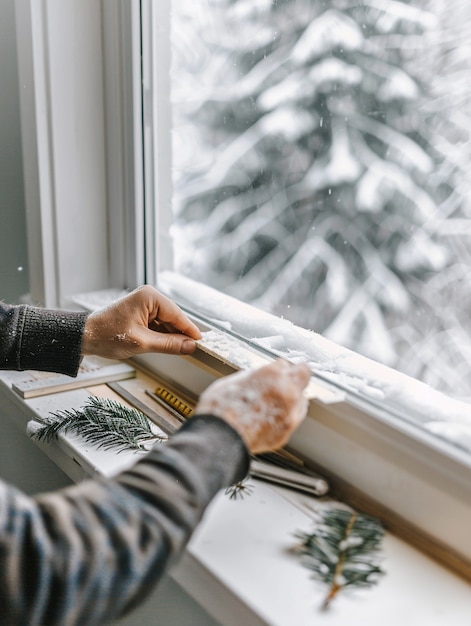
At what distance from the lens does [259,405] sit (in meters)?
0.63

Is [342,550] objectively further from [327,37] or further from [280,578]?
[327,37]

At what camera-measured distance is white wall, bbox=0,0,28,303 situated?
4.07 ft

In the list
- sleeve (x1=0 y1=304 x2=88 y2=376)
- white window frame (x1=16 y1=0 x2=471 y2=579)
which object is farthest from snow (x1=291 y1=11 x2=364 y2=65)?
sleeve (x1=0 y1=304 x2=88 y2=376)

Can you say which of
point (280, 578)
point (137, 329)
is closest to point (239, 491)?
point (280, 578)

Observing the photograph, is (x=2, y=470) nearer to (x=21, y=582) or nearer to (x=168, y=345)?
(x=168, y=345)

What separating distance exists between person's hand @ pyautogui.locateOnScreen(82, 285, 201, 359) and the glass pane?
0.45 feet

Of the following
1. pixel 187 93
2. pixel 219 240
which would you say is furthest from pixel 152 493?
pixel 187 93

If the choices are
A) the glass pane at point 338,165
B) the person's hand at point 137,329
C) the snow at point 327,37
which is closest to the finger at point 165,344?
the person's hand at point 137,329

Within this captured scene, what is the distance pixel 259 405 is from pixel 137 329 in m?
0.36

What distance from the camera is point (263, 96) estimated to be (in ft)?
3.18

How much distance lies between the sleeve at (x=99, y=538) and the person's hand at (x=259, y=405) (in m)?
0.06

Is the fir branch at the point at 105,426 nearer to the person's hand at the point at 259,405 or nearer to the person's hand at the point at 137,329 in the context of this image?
the person's hand at the point at 137,329

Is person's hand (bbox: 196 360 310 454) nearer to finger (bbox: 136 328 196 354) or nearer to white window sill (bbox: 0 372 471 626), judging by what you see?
white window sill (bbox: 0 372 471 626)

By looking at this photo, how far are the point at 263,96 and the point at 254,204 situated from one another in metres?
0.15
